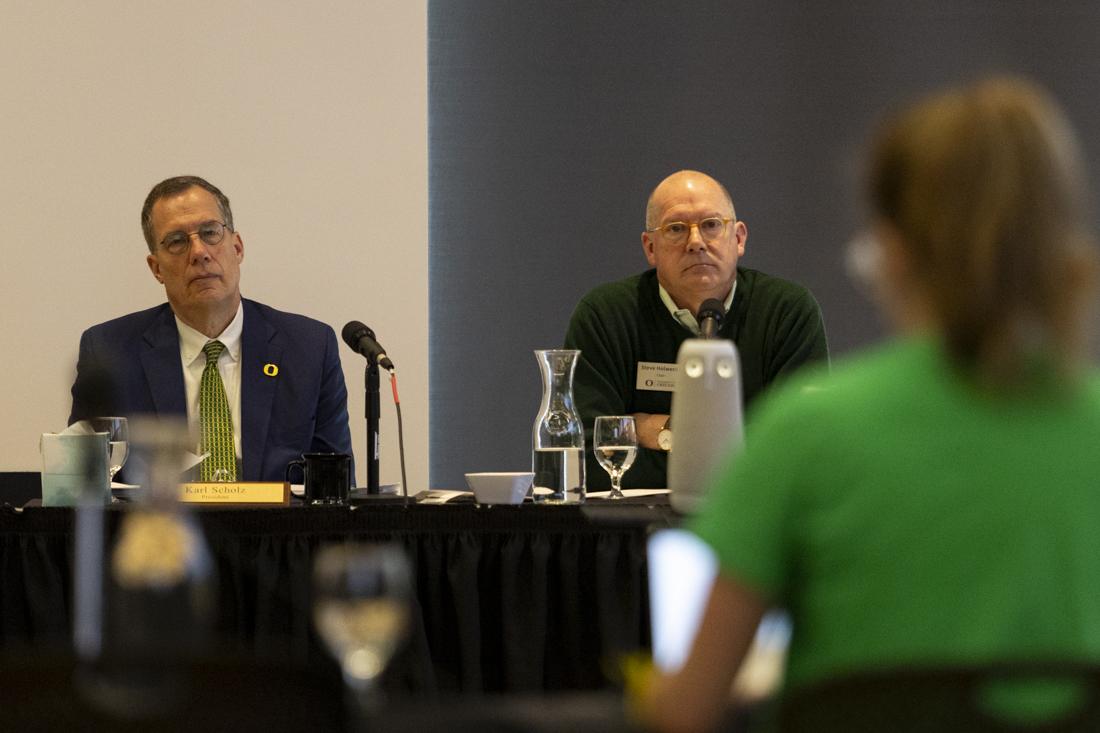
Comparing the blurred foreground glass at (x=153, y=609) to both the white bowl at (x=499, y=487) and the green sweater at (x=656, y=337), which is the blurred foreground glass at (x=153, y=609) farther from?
the green sweater at (x=656, y=337)

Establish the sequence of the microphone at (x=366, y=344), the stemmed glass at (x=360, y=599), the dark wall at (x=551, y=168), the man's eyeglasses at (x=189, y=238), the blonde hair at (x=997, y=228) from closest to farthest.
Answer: the blonde hair at (x=997, y=228), the stemmed glass at (x=360, y=599), the microphone at (x=366, y=344), the man's eyeglasses at (x=189, y=238), the dark wall at (x=551, y=168)

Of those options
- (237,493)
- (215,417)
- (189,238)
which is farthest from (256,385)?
(237,493)

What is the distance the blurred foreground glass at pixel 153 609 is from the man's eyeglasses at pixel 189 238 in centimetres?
247

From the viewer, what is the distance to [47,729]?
38.7 inches

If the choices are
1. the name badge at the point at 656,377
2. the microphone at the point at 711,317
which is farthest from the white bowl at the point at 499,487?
the name badge at the point at 656,377

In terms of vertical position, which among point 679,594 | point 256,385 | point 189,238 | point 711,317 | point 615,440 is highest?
point 189,238

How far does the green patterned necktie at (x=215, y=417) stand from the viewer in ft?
11.1

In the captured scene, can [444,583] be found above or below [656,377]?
below

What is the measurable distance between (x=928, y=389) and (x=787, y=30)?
409cm

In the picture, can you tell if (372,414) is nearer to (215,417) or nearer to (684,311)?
(215,417)

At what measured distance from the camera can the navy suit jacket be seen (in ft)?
11.3

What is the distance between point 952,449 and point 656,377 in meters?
2.53

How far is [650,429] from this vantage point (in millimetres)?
3281

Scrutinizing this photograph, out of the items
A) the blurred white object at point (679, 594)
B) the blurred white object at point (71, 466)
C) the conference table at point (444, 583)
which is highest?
the blurred white object at point (71, 466)
